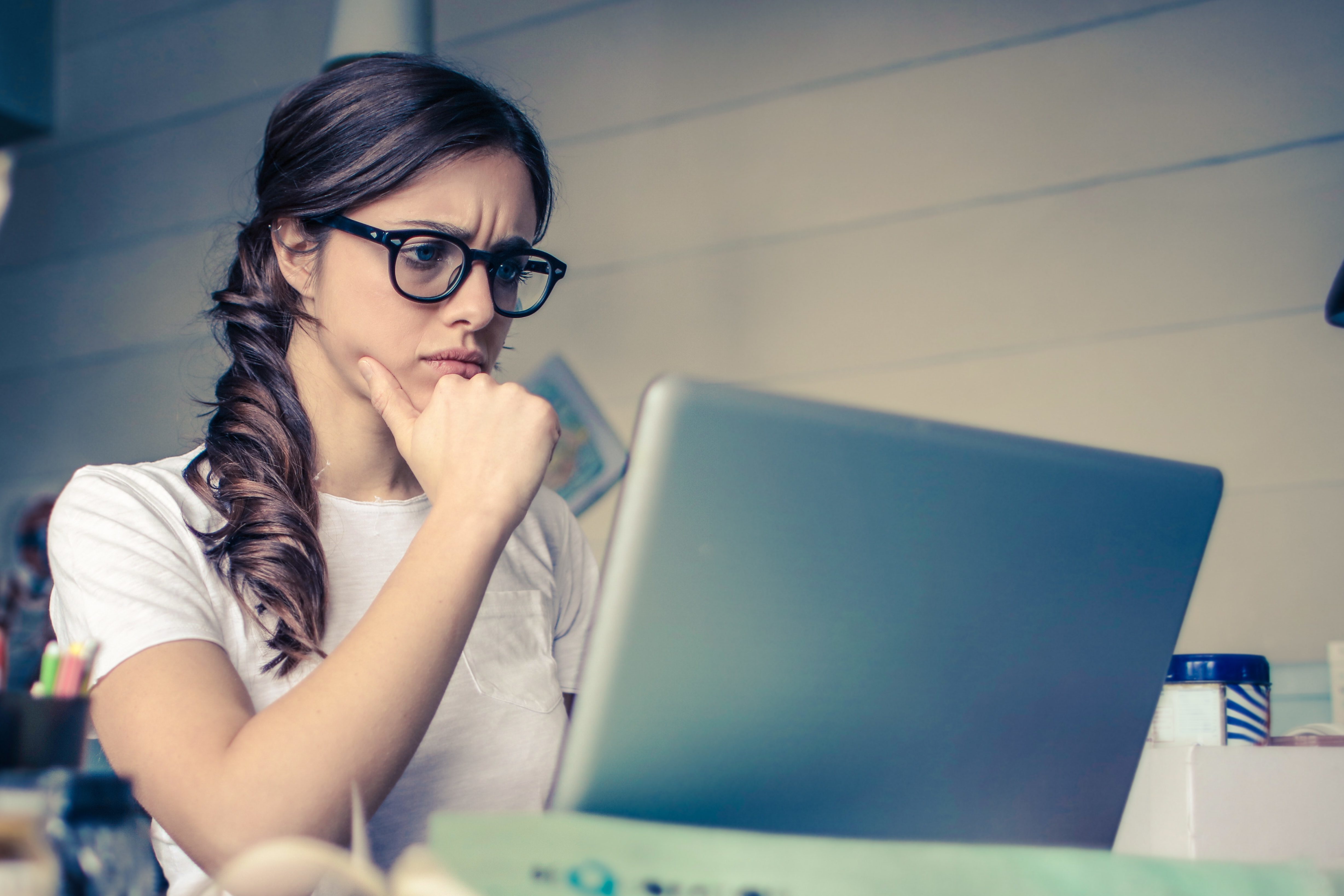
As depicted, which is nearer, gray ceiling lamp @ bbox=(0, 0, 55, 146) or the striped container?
the striped container

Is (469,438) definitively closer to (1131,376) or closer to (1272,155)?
(1131,376)

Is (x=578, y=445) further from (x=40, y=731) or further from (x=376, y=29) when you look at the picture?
(x=40, y=731)

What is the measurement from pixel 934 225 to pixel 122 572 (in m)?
1.55

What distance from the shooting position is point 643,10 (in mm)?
2229

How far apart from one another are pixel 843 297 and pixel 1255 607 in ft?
2.96

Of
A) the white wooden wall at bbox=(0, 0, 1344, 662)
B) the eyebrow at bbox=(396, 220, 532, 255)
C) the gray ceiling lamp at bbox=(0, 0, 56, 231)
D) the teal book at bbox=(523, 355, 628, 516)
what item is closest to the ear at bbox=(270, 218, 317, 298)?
the eyebrow at bbox=(396, 220, 532, 255)

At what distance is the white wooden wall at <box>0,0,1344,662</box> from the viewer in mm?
1652

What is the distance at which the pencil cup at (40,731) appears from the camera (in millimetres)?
355

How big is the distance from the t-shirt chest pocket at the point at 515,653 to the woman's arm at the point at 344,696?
321mm

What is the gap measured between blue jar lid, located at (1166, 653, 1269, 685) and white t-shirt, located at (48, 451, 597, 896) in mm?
646

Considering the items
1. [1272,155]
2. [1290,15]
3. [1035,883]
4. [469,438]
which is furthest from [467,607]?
[1290,15]

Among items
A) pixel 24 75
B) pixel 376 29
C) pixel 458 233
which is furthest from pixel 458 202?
pixel 24 75

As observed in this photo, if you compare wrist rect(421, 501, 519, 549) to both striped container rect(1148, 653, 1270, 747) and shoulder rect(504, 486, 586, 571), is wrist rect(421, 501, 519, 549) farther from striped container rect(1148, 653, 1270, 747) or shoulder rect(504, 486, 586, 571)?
striped container rect(1148, 653, 1270, 747)

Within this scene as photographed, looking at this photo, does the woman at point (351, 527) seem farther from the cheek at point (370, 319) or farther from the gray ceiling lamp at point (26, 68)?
the gray ceiling lamp at point (26, 68)
